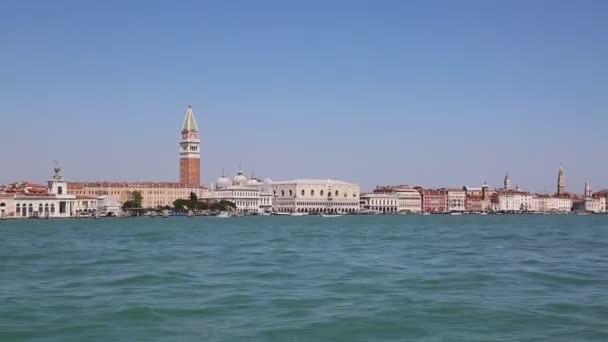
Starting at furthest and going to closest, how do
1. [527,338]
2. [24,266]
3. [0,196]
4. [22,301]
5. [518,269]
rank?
[0,196] → [24,266] → [518,269] → [22,301] → [527,338]

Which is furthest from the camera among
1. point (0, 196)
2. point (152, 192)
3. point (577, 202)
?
point (577, 202)

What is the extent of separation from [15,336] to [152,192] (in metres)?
96.2

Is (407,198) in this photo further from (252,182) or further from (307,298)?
(307,298)

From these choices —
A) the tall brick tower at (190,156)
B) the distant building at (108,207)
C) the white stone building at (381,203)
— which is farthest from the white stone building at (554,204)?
the distant building at (108,207)

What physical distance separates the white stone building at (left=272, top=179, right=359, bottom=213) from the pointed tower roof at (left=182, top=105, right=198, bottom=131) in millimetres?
15543

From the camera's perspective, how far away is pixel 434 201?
426ft

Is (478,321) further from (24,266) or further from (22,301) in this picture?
(24,266)

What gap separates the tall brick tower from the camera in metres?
112

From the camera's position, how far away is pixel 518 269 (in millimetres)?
16031

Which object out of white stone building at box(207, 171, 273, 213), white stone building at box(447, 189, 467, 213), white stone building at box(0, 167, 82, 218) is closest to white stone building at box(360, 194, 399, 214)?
white stone building at box(447, 189, 467, 213)

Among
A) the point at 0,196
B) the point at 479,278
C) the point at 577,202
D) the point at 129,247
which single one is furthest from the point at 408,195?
the point at 479,278

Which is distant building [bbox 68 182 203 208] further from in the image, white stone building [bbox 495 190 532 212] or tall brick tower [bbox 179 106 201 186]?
white stone building [bbox 495 190 532 212]

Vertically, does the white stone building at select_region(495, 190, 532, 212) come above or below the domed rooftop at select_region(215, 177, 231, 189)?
below

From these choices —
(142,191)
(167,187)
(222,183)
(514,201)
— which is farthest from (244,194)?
(514,201)
